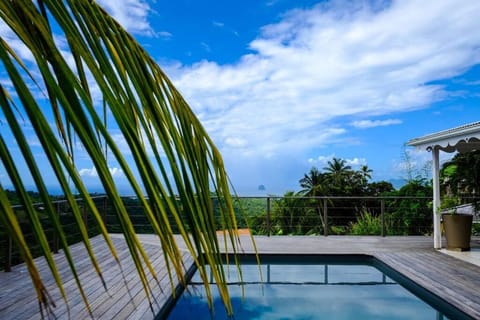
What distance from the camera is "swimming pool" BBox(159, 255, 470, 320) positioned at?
4316mm

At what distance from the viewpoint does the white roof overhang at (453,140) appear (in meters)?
5.65

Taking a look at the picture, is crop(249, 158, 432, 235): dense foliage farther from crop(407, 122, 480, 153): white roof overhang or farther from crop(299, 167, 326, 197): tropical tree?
crop(407, 122, 480, 153): white roof overhang

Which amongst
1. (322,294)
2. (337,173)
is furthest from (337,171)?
(322,294)

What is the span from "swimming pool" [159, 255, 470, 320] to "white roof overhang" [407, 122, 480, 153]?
7.21 ft

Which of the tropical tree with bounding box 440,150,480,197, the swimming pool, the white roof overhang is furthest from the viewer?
the tropical tree with bounding box 440,150,480,197

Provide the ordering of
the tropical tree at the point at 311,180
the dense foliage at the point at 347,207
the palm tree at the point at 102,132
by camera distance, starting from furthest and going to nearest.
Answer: the tropical tree at the point at 311,180 → the dense foliage at the point at 347,207 → the palm tree at the point at 102,132

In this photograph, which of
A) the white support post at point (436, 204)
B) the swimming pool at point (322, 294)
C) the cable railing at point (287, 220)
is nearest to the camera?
the swimming pool at point (322, 294)

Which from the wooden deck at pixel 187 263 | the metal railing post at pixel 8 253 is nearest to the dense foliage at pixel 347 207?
the wooden deck at pixel 187 263

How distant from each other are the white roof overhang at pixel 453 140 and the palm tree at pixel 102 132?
608 centimetres

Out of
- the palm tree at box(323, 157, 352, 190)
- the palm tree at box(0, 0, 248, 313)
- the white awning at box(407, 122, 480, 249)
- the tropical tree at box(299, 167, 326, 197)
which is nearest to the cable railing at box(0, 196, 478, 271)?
the white awning at box(407, 122, 480, 249)

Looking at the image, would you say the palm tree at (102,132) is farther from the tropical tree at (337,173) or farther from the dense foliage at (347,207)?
the tropical tree at (337,173)

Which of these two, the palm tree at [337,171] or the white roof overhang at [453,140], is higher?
the palm tree at [337,171]

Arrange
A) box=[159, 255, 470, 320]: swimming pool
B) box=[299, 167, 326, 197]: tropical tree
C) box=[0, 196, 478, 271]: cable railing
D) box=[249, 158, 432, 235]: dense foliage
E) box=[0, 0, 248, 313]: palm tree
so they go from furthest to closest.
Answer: box=[299, 167, 326, 197]: tropical tree → box=[249, 158, 432, 235]: dense foliage → box=[0, 196, 478, 271]: cable railing → box=[159, 255, 470, 320]: swimming pool → box=[0, 0, 248, 313]: palm tree

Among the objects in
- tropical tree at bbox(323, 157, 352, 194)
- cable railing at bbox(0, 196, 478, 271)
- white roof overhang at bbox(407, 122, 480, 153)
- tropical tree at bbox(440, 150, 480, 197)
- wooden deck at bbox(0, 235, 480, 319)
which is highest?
tropical tree at bbox(323, 157, 352, 194)
